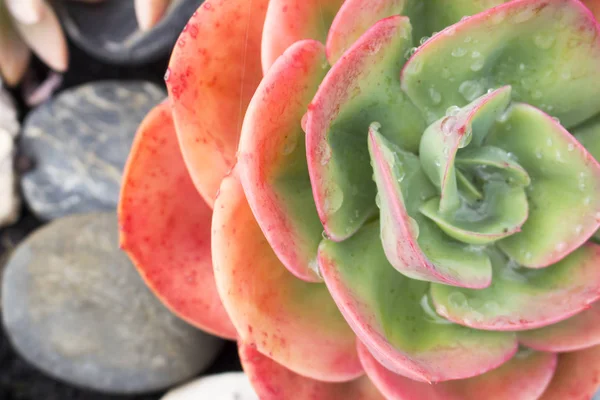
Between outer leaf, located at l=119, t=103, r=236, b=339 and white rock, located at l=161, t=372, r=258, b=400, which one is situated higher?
outer leaf, located at l=119, t=103, r=236, b=339

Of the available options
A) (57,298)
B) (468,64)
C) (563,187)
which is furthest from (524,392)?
(57,298)

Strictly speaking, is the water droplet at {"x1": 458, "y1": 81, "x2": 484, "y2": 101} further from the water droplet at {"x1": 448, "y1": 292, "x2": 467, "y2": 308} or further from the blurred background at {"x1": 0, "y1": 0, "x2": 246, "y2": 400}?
the blurred background at {"x1": 0, "y1": 0, "x2": 246, "y2": 400}

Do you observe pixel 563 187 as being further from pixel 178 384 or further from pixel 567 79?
pixel 178 384

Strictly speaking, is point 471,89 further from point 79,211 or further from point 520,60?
point 79,211

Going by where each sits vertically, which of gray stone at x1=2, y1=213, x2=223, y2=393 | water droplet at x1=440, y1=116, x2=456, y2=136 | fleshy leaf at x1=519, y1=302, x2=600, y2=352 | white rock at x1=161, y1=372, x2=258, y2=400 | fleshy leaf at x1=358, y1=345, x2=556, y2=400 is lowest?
white rock at x1=161, y1=372, x2=258, y2=400

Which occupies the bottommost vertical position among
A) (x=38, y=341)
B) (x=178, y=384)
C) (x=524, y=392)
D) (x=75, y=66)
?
(x=178, y=384)

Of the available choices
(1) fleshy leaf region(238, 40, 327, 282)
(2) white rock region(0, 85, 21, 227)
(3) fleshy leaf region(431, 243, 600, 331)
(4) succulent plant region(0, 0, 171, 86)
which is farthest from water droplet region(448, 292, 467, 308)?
(2) white rock region(0, 85, 21, 227)

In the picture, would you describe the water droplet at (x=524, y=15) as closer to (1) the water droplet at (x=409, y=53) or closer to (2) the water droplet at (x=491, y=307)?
(1) the water droplet at (x=409, y=53)

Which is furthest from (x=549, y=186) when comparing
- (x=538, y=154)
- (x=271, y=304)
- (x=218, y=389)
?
(x=218, y=389)
